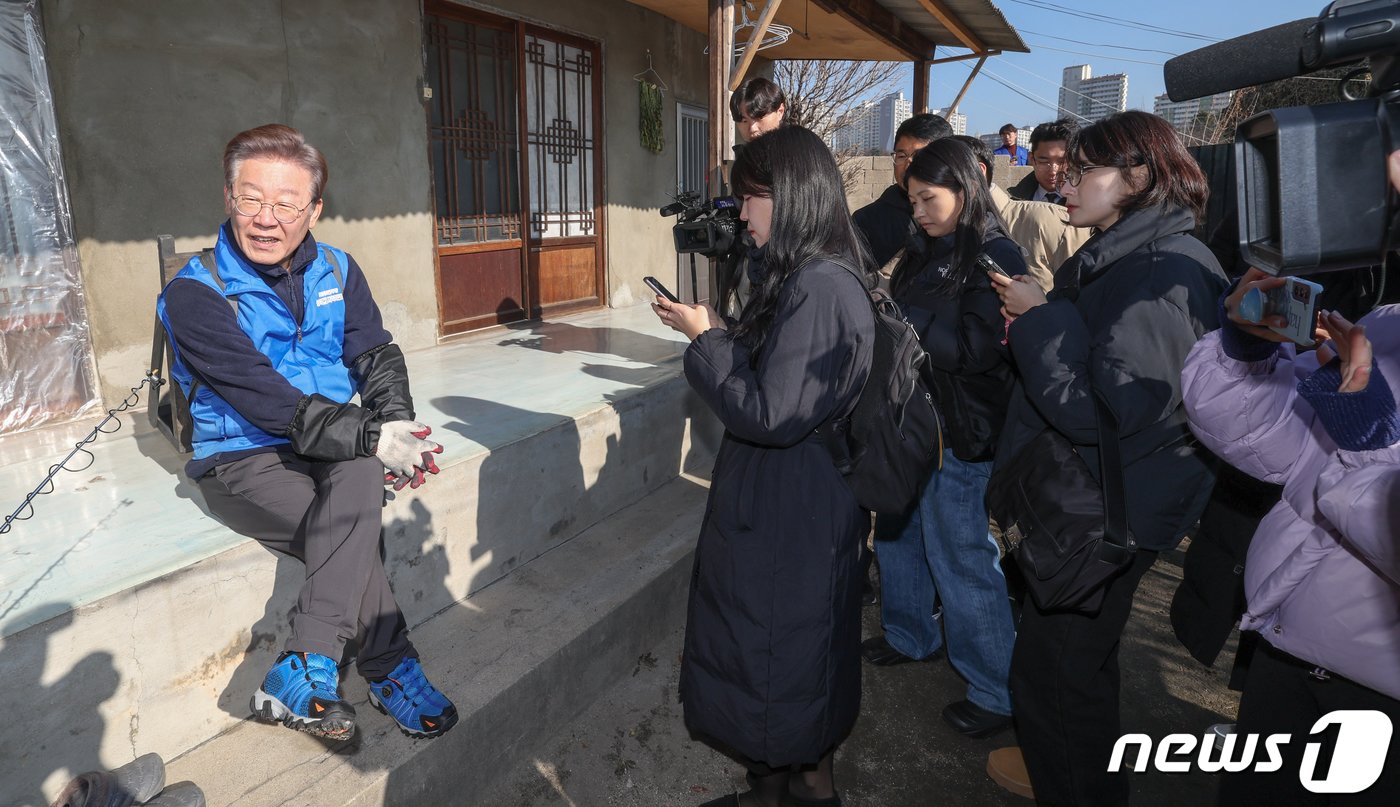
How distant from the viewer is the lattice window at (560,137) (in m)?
5.95

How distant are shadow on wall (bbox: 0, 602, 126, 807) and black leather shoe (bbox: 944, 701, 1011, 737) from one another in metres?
2.38

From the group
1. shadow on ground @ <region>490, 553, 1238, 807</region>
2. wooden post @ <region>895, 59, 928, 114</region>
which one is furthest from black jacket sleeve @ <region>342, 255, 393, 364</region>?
wooden post @ <region>895, 59, 928, 114</region>

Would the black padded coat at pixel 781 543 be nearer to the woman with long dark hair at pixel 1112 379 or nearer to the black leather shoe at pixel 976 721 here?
the woman with long dark hair at pixel 1112 379

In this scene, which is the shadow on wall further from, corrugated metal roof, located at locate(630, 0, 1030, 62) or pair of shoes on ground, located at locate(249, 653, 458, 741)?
corrugated metal roof, located at locate(630, 0, 1030, 62)

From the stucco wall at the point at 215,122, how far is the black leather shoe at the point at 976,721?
374cm

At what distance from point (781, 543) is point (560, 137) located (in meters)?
5.07

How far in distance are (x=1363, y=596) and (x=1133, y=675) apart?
203cm

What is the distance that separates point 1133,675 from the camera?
3184 millimetres

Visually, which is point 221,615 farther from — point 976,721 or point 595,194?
point 595,194

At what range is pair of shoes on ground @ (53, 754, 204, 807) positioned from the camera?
5.75 feet

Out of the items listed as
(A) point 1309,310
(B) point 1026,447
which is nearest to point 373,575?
(B) point 1026,447

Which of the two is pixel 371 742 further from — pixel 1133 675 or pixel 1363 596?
pixel 1133 675

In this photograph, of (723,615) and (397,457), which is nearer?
(723,615)

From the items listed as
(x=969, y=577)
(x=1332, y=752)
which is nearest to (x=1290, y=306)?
(x=1332, y=752)
